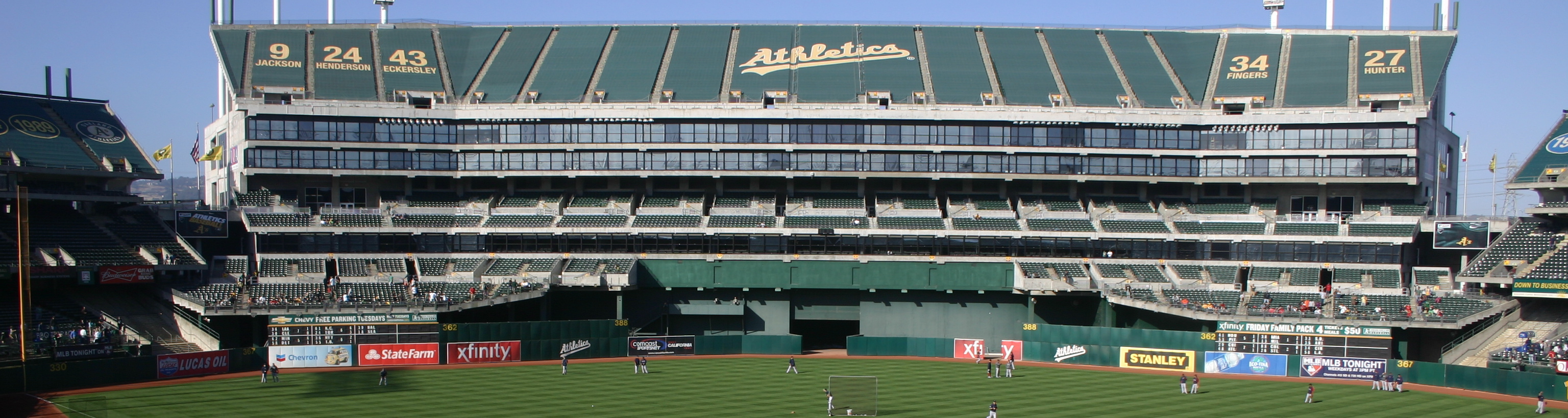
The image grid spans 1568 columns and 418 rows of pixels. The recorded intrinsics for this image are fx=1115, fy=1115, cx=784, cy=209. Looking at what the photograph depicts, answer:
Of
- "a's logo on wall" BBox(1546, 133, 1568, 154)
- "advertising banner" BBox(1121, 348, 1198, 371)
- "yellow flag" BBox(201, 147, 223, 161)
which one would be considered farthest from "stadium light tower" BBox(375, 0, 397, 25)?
"a's logo on wall" BBox(1546, 133, 1568, 154)

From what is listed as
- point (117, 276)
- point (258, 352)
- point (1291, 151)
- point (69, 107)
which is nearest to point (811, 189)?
point (1291, 151)

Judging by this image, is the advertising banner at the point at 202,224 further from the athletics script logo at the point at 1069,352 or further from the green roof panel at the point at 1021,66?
the green roof panel at the point at 1021,66

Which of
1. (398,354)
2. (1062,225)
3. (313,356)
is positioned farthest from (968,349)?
(313,356)

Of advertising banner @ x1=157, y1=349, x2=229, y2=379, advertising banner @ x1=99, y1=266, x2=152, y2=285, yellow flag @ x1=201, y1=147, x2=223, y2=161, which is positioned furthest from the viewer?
yellow flag @ x1=201, y1=147, x2=223, y2=161

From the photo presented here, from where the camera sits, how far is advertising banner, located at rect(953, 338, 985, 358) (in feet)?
223

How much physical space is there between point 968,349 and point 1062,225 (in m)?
14.2

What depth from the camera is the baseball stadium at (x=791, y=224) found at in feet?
200

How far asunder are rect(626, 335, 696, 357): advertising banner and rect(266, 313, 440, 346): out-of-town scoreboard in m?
11.4

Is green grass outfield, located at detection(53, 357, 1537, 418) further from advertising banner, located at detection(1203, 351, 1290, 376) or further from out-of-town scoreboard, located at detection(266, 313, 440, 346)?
out-of-town scoreboard, located at detection(266, 313, 440, 346)

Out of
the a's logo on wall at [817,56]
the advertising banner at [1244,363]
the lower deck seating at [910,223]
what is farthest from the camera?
the a's logo on wall at [817,56]

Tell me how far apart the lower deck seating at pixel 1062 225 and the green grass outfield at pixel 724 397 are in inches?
649

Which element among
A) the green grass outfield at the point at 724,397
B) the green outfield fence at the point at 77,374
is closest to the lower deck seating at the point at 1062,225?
the green grass outfield at the point at 724,397

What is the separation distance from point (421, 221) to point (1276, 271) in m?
58.4

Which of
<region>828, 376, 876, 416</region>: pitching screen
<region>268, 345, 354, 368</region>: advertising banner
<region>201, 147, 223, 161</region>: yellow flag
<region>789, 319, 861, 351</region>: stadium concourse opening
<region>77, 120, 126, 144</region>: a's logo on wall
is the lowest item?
<region>789, 319, 861, 351</region>: stadium concourse opening
